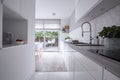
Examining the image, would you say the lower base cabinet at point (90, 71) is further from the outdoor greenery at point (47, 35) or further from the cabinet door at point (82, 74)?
the outdoor greenery at point (47, 35)

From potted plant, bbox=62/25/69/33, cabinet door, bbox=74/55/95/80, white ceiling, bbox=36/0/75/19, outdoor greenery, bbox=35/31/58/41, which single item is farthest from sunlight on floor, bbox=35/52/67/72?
outdoor greenery, bbox=35/31/58/41

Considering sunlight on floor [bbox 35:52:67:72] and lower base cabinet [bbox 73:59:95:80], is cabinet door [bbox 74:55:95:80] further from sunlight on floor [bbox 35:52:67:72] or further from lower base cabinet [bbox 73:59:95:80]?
sunlight on floor [bbox 35:52:67:72]

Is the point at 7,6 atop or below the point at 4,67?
atop

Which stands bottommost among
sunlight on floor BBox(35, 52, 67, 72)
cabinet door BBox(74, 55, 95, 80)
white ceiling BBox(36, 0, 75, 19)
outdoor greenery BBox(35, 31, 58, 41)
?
sunlight on floor BBox(35, 52, 67, 72)

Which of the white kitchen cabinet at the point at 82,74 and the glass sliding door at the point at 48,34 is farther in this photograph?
the glass sliding door at the point at 48,34

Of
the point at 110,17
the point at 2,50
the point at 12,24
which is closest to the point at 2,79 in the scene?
the point at 2,50

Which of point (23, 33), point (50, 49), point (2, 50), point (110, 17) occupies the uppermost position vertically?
point (110, 17)

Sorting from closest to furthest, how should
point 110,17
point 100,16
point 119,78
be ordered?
point 119,78
point 110,17
point 100,16

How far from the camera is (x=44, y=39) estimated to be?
31.5 ft

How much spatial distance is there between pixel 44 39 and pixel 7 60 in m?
7.94

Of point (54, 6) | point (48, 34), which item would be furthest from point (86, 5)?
point (48, 34)

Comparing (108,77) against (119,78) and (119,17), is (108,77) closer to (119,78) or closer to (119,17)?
(119,78)

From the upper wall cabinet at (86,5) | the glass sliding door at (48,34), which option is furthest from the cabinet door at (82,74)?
the glass sliding door at (48,34)

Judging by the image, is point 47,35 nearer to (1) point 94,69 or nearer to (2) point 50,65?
(2) point 50,65
